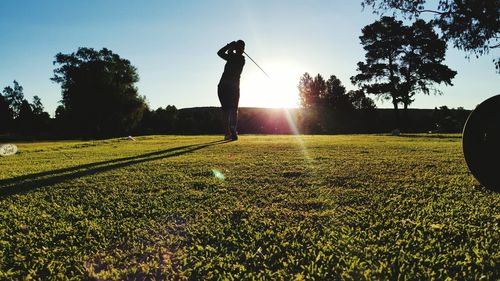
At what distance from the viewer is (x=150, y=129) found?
61.3 m

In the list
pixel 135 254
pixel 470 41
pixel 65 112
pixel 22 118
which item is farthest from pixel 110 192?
pixel 22 118

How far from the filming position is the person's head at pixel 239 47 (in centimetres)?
1255

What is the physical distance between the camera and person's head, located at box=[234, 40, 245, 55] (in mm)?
12555

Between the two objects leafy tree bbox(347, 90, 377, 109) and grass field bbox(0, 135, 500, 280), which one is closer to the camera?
grass field bbox(0, 135, 500, 280)

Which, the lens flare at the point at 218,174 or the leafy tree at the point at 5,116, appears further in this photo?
the leafy tree at the point at 5,116

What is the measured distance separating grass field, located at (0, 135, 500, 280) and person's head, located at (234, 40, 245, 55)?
8271mm

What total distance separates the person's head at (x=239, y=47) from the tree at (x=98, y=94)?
52.2 metres

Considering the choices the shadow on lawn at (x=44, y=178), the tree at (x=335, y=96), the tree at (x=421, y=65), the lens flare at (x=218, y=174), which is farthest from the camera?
the tree at (x=335, y=96)

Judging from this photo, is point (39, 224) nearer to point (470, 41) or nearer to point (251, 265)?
point (251, 265)

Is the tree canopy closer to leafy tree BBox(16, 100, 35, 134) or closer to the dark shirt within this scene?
the dark shirt

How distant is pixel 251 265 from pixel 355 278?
0.71 m

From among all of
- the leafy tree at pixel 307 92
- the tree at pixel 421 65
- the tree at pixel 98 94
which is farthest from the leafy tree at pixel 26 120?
the tree at pixel 421 65

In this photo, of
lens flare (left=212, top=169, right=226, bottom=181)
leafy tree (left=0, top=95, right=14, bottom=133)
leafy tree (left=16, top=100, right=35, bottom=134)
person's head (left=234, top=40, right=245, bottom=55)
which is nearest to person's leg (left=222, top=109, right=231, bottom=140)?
person's head (left=234, top=40, right=245, bottom=55)

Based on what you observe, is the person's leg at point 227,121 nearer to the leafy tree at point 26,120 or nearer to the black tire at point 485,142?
the black tire at point 485,142
